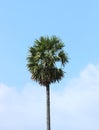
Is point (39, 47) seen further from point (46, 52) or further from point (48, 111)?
point (48, 111)

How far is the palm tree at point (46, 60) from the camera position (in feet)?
396

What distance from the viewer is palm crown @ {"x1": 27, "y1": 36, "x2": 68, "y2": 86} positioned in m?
121

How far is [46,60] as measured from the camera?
122 metres

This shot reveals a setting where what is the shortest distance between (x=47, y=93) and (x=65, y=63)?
677cm

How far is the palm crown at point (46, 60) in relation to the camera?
121 metres

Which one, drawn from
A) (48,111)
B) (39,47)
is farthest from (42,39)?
(48,111)

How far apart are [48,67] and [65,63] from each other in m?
3.19

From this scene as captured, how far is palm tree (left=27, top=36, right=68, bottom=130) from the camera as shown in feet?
396

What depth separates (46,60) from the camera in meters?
122

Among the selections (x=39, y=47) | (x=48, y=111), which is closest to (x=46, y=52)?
(x=39, y=47)

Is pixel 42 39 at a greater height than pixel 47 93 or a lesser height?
greater

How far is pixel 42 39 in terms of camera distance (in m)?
123

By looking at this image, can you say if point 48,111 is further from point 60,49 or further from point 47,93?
point 60,49

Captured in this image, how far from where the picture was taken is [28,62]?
12331cm
